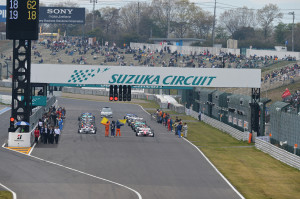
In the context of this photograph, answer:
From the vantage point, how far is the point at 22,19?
3831 centimetres

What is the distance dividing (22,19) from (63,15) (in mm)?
71225

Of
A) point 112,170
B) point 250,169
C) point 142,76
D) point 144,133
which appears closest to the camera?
point 112,170

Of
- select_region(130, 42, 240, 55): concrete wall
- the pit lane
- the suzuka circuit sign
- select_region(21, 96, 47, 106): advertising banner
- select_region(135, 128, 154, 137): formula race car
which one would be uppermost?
select_region(130, 42, 240, 55): concrete wall

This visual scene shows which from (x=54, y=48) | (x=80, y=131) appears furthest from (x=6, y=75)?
(x=80, y=131)

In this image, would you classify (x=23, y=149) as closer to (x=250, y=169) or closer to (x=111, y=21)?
(x=250, y=169)

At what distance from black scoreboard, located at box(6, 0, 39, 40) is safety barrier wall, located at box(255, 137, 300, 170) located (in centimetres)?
1660

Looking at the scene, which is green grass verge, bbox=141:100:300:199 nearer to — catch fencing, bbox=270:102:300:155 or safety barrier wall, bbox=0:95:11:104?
catch fencing, bbox=270:102:300:155

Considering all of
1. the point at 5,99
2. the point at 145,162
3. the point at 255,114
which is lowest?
the point at 145,162

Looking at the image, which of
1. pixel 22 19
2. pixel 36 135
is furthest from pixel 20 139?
pixel 22 19

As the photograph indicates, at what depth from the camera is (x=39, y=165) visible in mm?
→ 31500

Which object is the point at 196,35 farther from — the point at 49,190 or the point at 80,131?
the point at 49,190

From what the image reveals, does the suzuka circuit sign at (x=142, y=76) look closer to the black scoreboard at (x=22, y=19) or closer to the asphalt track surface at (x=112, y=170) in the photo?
the asphalt track surface at (x=112, y=170)

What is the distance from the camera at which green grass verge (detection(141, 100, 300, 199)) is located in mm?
27500

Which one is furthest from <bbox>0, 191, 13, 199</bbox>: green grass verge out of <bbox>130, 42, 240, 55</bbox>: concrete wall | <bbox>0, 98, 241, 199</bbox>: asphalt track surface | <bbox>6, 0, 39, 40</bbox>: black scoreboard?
<bbox>130, 42, 240, 55</bbox>: concrete wall
